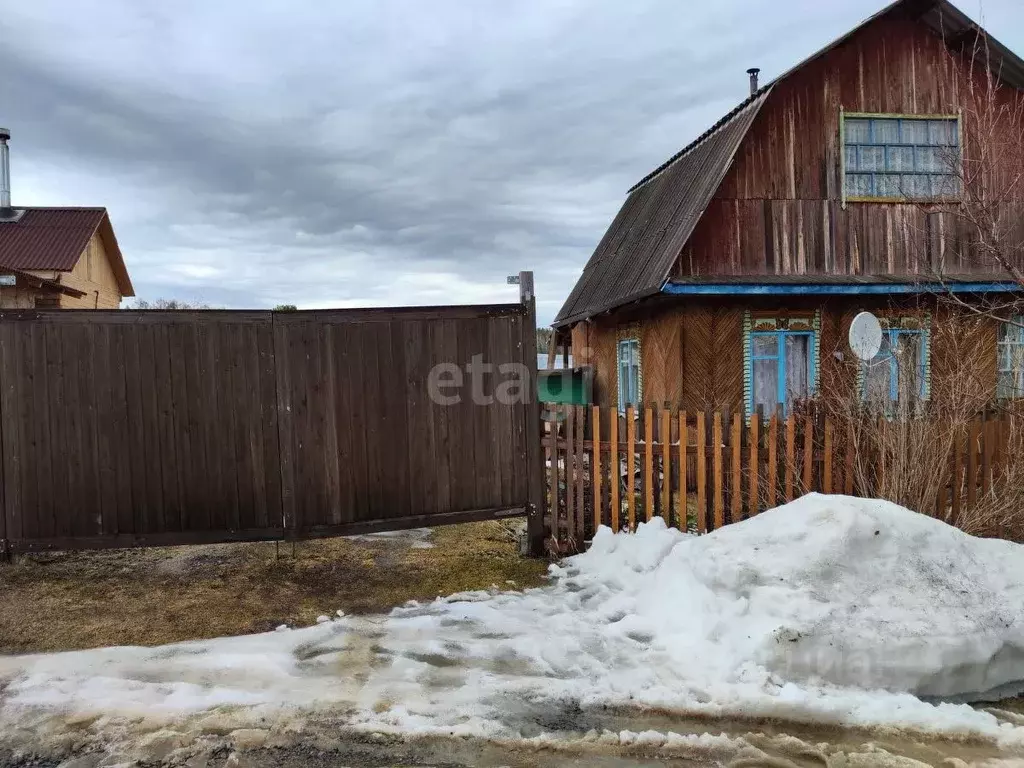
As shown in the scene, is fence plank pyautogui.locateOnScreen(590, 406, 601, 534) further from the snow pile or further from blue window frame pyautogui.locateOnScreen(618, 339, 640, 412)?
blue window frame pyautogui.locateOnScreen(618, 339, 640, 412)

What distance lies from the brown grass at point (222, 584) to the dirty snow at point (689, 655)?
41cm

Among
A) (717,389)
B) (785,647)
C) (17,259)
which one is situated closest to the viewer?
(785,647)

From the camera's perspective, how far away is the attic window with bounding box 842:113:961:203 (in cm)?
1110

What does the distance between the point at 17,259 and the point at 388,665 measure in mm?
21045

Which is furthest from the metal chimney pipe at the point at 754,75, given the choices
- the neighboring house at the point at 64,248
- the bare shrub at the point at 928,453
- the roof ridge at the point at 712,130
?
the neighboring house at the point at 64,248

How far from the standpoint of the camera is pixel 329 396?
627cm

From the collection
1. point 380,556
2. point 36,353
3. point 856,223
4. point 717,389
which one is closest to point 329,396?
point 380,556

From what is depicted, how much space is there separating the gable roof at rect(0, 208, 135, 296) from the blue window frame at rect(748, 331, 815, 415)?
18670 mm

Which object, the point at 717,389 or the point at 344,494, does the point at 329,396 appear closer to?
the point at 344,494

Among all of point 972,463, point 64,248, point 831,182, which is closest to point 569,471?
point 972,463

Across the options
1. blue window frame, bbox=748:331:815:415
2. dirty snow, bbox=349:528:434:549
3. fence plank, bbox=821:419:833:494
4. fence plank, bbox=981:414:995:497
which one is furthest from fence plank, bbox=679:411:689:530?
blue window frame, bbox=748:331:815:415

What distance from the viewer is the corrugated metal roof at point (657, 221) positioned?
35.0 ft

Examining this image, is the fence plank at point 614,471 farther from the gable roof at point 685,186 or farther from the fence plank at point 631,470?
the gable roof at point 685,186

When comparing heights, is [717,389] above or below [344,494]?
above
